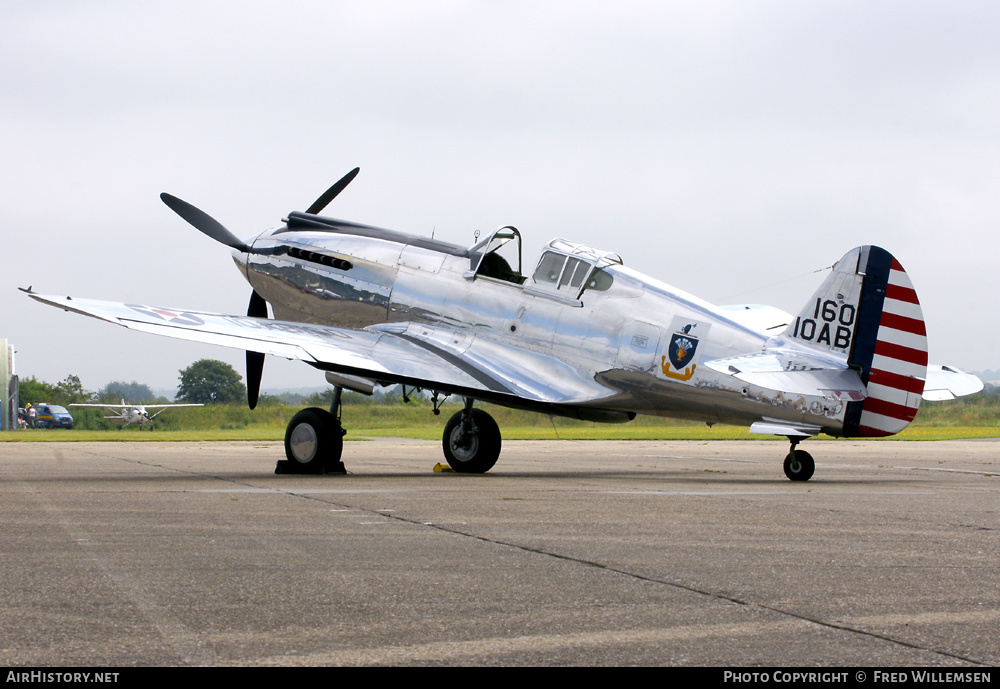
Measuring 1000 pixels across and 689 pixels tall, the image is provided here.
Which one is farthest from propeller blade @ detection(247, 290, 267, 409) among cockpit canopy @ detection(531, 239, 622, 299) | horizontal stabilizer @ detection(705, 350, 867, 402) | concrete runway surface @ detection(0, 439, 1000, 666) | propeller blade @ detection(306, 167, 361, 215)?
horizontal stabilizer @ detection(705, 350, 867, 402)

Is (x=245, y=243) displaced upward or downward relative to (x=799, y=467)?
upward

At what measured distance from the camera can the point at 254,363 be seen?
1769 centimetres

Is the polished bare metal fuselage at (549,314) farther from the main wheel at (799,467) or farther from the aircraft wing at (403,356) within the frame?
the main wheel at (799,467)

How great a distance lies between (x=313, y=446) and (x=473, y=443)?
2.47 metres

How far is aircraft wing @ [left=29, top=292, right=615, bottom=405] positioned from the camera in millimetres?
13625

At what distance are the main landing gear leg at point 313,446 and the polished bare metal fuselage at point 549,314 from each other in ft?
7.03

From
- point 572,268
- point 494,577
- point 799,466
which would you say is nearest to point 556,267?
point 572,268

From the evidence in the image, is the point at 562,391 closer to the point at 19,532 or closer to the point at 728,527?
the point at 728,527

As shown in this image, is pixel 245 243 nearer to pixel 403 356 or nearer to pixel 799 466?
pixel 403 356

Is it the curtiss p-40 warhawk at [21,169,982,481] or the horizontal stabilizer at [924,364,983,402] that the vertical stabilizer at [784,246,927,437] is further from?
the horizontal stabilizer at [924,364,983,402]

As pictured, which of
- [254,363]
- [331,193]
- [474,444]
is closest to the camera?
[474,444]
